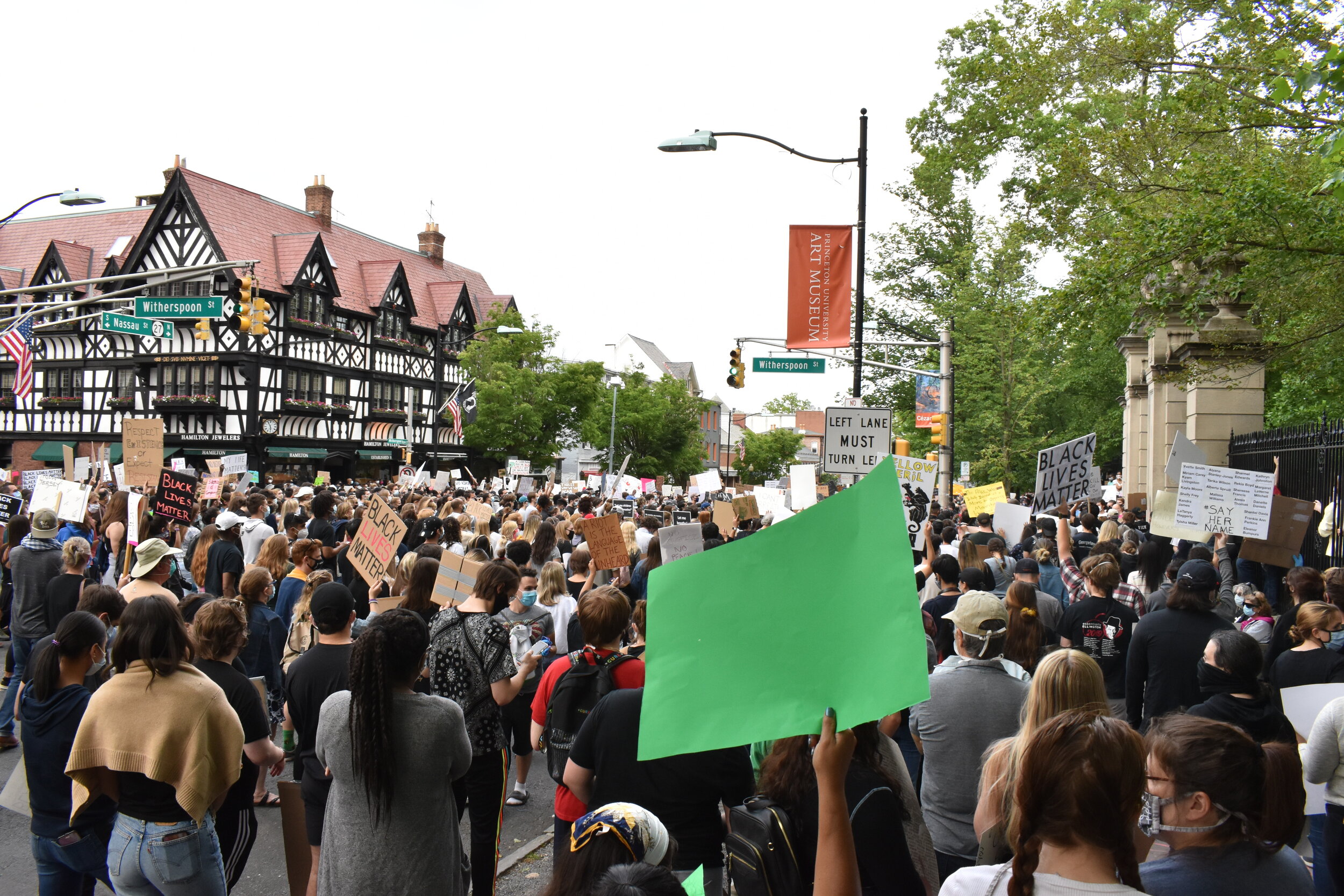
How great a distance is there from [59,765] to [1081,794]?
4.36 meters

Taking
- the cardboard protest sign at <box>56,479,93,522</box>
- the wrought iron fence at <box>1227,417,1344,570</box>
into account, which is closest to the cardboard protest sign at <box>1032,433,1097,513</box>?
the wrought iron fence at <box>1227,417,1344,570</box>

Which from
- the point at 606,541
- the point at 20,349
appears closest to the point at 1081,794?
the point at 606,541

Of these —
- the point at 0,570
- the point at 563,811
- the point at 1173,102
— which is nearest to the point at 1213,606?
the point at 563,811

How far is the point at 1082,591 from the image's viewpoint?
7.88 m

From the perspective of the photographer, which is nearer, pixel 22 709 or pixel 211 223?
pixel 22 709

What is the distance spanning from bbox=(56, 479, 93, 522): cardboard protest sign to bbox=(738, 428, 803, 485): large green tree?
93440 millimetres

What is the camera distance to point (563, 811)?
425 cm

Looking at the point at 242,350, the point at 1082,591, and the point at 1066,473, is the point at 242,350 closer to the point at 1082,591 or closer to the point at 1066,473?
the point at 1066,473

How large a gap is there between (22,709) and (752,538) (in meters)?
3.98

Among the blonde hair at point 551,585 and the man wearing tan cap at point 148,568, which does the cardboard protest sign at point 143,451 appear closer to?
the man wearing tan cap at point 148,568

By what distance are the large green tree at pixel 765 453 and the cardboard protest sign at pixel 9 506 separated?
9292 centimetres

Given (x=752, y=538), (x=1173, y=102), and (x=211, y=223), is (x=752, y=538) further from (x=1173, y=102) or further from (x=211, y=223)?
(x=211, y=223)

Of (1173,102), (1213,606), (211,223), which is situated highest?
(211,223)

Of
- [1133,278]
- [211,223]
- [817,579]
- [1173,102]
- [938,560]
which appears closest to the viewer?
[817,579]
